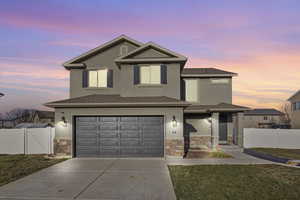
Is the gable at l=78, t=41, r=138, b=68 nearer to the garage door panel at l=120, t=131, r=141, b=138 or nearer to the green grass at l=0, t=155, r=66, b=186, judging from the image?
the garage door panel at l=120, t=131, r=141, b=138

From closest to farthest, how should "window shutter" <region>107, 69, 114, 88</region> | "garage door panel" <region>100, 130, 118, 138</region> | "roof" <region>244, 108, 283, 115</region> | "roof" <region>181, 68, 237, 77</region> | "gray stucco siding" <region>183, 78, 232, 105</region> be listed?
1. "garage door panel" <region>100, 130, 118, 138</region>
2. "window shutter" <region>107, 69, 114, 88</region>
3. "roof" <region>181, 68, 237, 77</region>
4. "gray stucco siding" <region>183, 78, 232, 105</region>
5. "roof" <region>244, 108, 283, 115</region>

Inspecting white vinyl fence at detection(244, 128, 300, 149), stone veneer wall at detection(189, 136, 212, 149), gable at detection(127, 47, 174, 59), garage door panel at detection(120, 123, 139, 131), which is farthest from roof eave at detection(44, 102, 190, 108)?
white vinyl fence at detection(244, 128, 300, 149)

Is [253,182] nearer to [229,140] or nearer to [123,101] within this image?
[123,101]

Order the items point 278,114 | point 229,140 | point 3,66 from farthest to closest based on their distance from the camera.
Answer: point 278,114 < point 3,66 < point 229,140

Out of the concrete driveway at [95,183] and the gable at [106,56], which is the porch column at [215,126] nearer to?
the concrete driveway at [95,183]

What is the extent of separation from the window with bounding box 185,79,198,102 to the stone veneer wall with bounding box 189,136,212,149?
304cm

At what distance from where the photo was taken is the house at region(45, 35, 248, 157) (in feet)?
42.0

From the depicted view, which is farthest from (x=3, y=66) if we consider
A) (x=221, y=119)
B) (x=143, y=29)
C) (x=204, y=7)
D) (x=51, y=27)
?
(x=221, y=119)

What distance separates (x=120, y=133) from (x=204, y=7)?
9.00 meters

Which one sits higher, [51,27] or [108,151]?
[51,27]

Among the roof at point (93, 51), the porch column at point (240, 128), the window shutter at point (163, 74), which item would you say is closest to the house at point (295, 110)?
the porch column at point (240, 128)

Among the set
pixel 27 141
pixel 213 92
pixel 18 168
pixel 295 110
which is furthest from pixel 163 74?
pixel 295 110

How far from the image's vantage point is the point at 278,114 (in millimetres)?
65500

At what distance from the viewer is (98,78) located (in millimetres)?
16203
